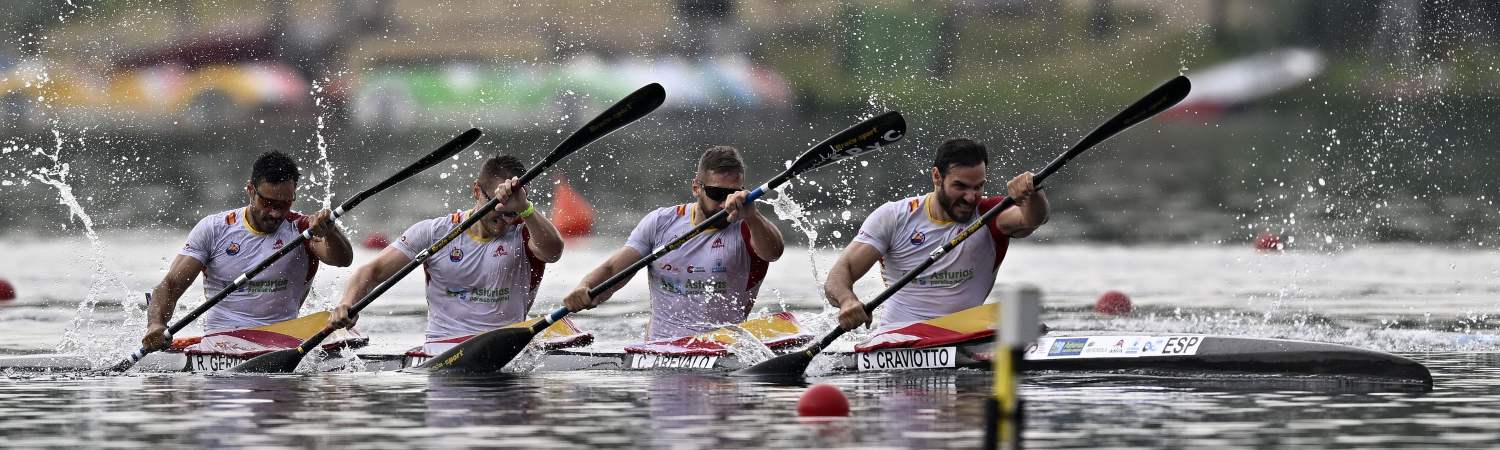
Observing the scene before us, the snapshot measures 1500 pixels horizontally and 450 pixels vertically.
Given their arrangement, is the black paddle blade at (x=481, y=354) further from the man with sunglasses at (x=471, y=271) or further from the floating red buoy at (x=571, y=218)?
the floating red buoy at (x=571, y=218)

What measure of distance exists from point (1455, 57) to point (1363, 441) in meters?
27.3

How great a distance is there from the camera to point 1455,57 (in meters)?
33.9

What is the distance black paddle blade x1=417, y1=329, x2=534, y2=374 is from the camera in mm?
12273

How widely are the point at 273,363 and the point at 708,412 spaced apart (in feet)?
12.9

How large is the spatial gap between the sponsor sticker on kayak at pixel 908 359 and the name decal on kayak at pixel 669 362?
0.86 m

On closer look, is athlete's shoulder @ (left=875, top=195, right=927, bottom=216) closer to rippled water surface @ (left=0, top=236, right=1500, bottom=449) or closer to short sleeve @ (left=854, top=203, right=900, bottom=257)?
short sleeve @ (left=854, top=203, right=900, bottom=257)

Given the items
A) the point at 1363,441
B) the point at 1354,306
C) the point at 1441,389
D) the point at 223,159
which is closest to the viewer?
the point at 1363,441

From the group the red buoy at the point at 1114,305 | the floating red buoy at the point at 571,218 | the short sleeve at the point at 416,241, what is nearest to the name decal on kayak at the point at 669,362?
the short sleeve at the point at 416,241

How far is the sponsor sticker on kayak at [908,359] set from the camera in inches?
450

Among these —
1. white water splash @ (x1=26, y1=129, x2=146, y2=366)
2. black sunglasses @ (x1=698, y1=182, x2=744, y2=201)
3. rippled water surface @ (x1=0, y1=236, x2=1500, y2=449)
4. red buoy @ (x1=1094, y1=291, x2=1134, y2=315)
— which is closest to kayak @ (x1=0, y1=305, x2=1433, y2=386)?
rippled water surface @ (x1=0, y1=236, x2=1500, y2=449)

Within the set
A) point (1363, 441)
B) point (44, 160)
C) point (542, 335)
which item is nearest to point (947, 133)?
point (44, 160)

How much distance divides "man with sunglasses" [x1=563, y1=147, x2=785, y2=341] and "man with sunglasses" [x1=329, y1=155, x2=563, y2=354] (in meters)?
0.44

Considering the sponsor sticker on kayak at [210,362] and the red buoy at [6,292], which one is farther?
the red buoy at [6,292]

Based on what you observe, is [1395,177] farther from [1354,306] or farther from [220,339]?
[220,339]
